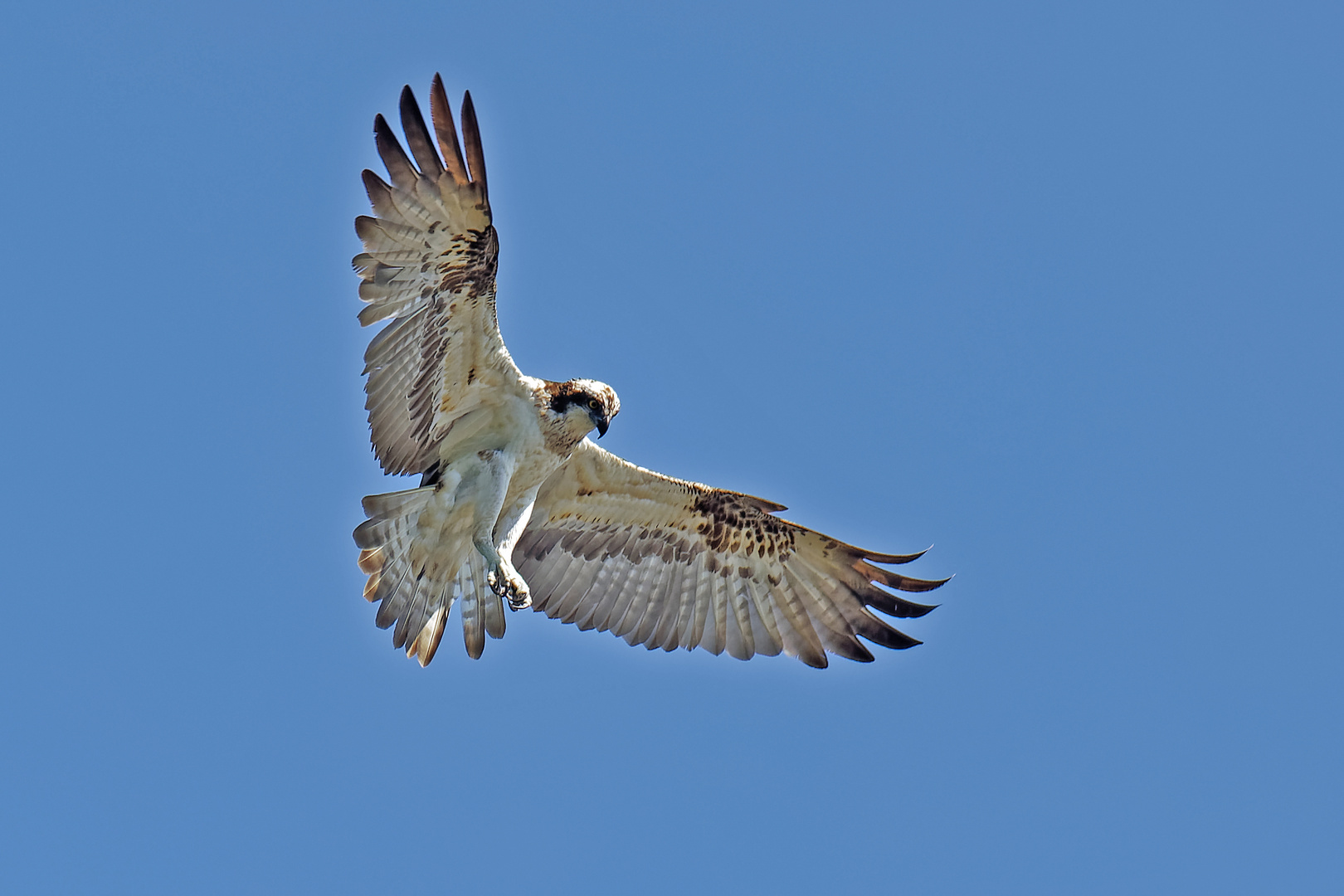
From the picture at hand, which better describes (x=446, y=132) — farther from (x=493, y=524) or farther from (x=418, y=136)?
(x=493, y=524)

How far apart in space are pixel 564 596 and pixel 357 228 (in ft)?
13.8

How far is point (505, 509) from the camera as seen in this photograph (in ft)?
41.9

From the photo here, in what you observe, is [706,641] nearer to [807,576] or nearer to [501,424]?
[807,576]

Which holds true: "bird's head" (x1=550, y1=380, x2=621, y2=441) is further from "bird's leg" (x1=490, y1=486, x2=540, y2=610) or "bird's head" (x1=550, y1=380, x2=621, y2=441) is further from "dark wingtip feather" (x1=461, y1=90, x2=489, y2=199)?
"dark wingtip feather" (x1=461, y1=90, x2=489, y2=199)

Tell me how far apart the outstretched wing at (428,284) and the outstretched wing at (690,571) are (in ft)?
5.40

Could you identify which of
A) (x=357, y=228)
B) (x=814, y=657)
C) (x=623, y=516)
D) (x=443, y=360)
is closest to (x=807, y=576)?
(x=814, y=657)

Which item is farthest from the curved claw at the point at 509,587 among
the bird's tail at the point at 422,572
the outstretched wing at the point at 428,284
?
the outstretched wing at the point at 428,284

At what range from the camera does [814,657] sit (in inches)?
526

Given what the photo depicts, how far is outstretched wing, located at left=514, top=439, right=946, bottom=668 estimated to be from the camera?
1336cm

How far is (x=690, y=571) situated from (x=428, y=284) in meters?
3.95

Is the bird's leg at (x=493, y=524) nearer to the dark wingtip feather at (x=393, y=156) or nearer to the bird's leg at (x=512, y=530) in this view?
the bird's leg at (x=512, y=530)

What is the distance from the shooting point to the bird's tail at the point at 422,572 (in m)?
12.1

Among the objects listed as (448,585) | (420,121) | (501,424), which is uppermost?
(420,121)

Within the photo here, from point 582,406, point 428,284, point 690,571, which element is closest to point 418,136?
point 428,284
